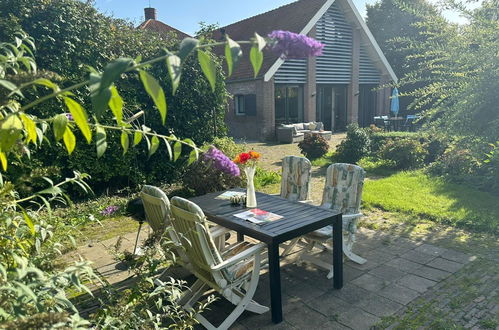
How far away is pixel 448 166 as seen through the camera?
26.2 ft

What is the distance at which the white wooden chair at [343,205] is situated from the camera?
376cm

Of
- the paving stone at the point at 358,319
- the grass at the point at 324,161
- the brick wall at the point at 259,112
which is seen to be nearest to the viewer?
the paving stone at the point at 358,319

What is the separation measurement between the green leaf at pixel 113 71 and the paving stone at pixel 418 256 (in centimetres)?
409

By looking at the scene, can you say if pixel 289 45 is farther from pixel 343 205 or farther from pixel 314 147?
pixel 314 147

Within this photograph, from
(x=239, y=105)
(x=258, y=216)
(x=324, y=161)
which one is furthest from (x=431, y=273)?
(x=239, y=105)

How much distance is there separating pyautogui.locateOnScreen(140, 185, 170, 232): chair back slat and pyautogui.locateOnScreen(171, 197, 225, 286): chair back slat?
0.15 meters

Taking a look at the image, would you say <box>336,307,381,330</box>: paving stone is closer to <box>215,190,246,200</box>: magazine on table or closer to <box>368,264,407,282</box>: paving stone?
<box>368,264,407,282</box>: paving stone

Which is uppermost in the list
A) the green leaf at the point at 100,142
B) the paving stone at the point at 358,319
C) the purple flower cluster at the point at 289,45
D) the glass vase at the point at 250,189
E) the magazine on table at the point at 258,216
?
the purple flower cluster at the point at 289,45

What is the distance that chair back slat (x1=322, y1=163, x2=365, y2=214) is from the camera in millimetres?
4008

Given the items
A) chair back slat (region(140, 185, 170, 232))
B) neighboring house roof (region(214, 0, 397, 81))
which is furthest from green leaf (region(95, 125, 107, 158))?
neighboring house roof (region(214, 0, 397, 81))

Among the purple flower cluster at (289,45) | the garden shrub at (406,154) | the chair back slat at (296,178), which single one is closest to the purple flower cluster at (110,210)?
the chair back slat at (296,178)

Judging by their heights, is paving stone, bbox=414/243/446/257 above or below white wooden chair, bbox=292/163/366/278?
below

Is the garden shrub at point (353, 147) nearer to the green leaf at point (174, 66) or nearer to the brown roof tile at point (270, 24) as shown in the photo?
the brown roof tile at point (270, 24)

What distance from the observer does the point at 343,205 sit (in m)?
4.14
